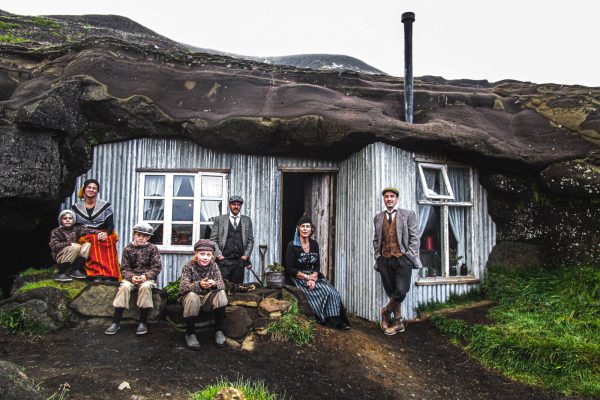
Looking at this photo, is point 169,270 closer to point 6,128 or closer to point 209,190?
point 209,190

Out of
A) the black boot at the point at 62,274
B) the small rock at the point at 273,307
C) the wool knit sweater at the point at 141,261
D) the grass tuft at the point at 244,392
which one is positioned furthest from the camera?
the black boot at the point at 62,274

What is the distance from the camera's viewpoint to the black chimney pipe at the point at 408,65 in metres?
8.22

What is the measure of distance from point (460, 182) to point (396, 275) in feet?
9.32

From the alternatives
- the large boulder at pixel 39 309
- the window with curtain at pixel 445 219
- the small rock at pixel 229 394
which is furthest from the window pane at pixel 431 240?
the large boulder at pixel 39 309

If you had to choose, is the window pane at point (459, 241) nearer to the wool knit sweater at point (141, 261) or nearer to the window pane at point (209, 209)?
the window pane at point (209, 209)

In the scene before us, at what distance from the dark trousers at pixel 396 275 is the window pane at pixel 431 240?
1519mm

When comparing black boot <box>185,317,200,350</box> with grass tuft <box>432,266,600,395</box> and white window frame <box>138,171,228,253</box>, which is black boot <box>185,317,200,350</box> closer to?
white window frame <box>138,171,228,253</box>

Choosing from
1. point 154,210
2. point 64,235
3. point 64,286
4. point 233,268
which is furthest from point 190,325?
point 154,210

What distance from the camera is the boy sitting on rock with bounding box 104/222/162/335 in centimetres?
527

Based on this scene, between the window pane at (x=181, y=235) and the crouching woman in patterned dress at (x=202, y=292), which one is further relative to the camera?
the window pane at (x=181, y=235)

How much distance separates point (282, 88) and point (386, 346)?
204 inches

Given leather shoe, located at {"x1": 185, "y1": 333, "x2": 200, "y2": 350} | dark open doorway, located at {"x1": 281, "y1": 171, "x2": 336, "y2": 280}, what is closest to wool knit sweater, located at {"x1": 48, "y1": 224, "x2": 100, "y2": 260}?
leather shoe, located at {"x1": 185, "y1": 333, "x2": 200, "y2": 350}

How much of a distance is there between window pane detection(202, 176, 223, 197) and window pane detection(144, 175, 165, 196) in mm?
801

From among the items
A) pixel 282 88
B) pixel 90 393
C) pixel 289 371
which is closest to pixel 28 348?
pixel 90 393
